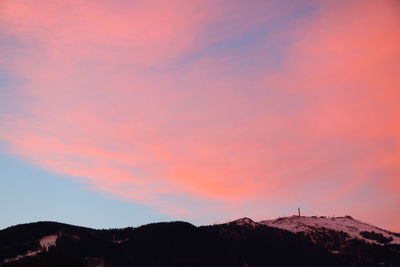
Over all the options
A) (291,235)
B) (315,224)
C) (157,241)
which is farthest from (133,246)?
(315,224)

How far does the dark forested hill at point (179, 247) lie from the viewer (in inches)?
4847

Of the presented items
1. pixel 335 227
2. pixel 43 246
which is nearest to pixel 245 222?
pixel 335 227

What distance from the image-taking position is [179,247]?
137m

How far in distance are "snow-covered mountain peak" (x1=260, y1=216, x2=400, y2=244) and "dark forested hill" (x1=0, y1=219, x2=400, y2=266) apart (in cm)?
667

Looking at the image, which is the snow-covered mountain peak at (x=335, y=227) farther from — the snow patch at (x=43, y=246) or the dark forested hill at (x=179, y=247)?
the snow patch at (x=43, y=246)

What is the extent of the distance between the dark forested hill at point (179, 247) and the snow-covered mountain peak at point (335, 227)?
263 inches

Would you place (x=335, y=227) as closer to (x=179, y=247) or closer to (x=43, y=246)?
(x=179, y=247)

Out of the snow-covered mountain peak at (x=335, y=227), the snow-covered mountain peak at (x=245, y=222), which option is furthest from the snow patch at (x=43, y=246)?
the snow-covered mountain peak at (x=335, y=227)

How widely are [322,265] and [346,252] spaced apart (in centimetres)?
1633

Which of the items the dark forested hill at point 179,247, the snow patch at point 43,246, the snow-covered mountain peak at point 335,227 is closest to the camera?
the snow patch at point 43,246

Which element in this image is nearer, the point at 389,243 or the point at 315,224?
the point at 389,243

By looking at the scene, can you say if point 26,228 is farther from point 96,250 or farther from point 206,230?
point 206,230

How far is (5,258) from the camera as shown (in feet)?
400

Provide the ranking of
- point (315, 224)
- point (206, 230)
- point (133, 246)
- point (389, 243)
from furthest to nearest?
point (315, 224), point (389, 243), point (206, 230), point (133, 246)
